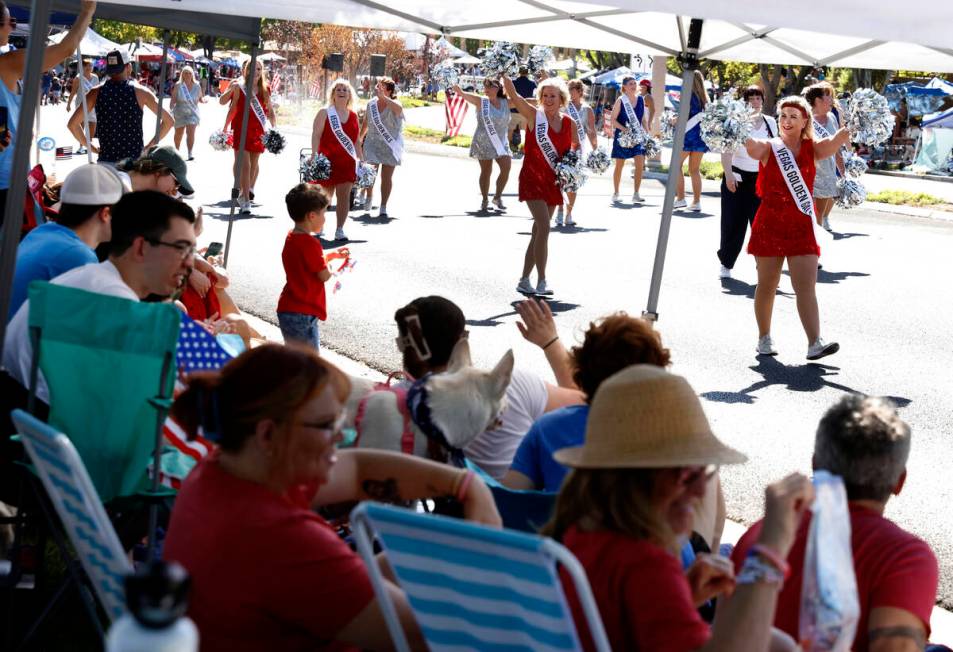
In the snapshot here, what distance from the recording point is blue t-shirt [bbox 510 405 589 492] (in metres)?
3.77

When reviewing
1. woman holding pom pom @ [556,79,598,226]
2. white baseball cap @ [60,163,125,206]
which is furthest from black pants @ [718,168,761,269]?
white baseball cap @ [60,163,125,206]

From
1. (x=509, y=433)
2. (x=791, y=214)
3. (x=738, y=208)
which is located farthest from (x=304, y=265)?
(x=738, y=208)

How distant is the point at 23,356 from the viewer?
414 cm

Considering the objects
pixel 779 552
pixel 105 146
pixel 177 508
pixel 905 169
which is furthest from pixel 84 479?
pixel 905 169

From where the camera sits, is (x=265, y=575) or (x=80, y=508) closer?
(x=265, y=575)

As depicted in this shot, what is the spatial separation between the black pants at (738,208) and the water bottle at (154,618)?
36.3ft

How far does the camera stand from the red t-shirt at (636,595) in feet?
7.79

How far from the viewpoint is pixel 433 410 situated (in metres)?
3.51

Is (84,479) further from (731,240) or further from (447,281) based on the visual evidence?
(731,240)

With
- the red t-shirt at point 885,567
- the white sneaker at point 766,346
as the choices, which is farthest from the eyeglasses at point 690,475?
the white sneaker at point 766,346

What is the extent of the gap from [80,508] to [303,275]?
4.66 meters

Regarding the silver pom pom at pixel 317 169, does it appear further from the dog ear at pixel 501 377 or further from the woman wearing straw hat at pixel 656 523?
the woman wearing straw hat at pixel 656 523

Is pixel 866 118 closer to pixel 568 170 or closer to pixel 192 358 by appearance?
pixel 568 170

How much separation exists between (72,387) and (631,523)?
1830 mm
